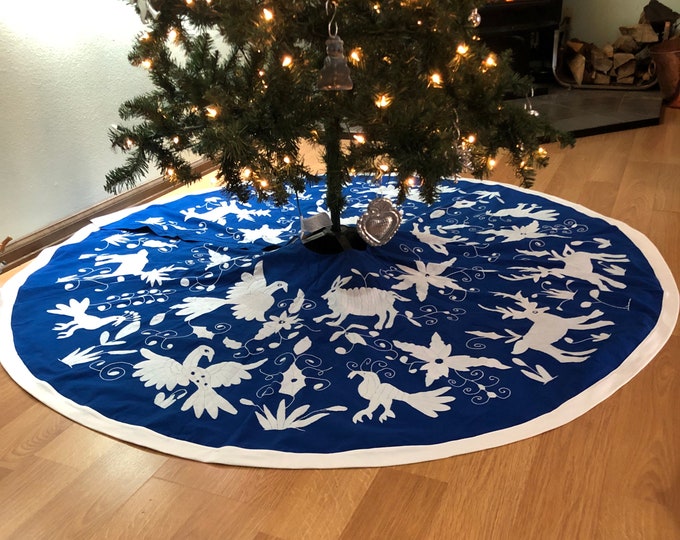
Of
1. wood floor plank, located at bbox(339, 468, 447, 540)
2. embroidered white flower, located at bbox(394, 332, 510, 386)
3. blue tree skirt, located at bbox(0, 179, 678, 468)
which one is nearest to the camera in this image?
wood floor plank, located at bbox(339, 468, 447, 540)

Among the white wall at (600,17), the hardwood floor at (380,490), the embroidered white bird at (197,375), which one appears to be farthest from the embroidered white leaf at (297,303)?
the white wall at (600,17)

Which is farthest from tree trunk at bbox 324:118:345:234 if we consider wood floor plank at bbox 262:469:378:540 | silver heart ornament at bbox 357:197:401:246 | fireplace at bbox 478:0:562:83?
fireplace at bbox 478:0:562:83

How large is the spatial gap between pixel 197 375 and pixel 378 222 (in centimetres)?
77

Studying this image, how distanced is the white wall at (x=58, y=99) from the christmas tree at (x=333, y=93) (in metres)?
0.80

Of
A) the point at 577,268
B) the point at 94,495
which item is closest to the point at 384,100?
the point at 577,268

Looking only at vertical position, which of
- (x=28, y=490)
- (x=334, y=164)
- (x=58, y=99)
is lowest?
(x=28, y=490)

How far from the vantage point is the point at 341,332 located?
1.83 meters

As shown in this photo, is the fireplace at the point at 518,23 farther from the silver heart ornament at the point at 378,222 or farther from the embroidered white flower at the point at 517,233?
the silver heart ornament at the point at 378,222

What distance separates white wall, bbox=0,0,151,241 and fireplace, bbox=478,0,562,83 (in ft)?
7.06

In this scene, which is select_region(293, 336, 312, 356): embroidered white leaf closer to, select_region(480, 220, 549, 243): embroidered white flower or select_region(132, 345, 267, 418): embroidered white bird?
select_region(132, 345, 267, 418): embroidered white bird

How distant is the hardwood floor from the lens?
1241 millimetres

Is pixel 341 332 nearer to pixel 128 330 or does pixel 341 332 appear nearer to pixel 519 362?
pixel 519 362

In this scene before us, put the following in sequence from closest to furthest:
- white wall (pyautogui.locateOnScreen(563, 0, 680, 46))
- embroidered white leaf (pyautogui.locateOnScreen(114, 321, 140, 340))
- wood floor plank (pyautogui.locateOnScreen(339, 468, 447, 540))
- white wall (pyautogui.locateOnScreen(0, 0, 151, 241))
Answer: wood floor plank (pyautogui.locateOnScreen(339, 468, 447, 540)) → embroidered white leaf (pyautogui.locateOnScreen(114, 321, 140, 340)) → white wall (pyautogui.locateOnScreen(0, 0, 151, 241)) → white wall (pyautogui.locateOnScreen(563, 0, 680, 46))

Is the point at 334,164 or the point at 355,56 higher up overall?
the point at 355,56
